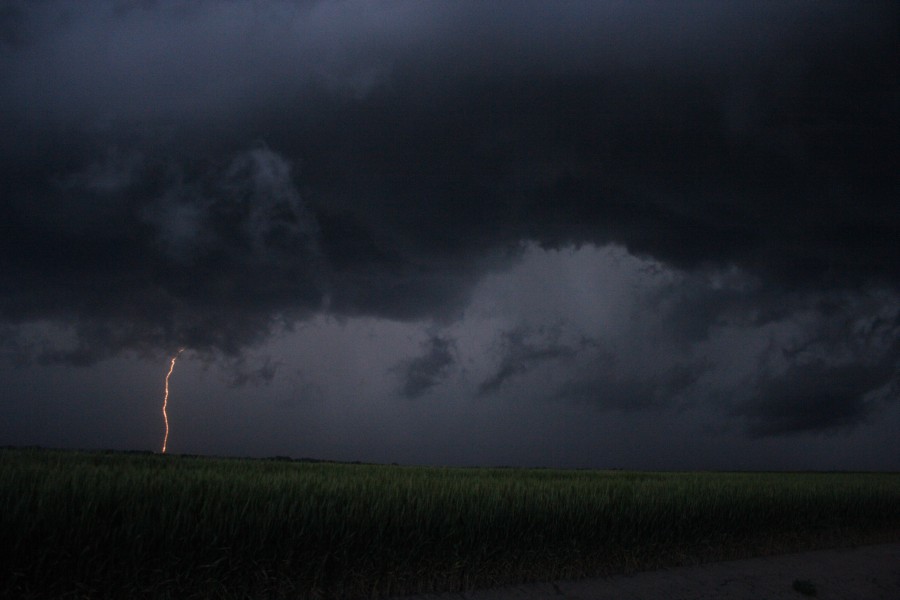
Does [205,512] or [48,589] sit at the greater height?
[205,512]

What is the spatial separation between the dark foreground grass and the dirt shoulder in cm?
28

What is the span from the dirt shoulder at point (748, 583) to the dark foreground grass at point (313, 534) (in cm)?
28

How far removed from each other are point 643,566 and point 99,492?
29.2 feet

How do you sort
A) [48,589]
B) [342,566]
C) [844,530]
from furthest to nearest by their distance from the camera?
[844,530] → [342,566] → [48,589]

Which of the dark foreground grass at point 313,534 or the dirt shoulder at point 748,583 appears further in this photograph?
the dirt shoulder at point 748,583

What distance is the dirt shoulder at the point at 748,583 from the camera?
930 centimetres

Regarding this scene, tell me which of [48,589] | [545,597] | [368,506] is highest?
[368,506]

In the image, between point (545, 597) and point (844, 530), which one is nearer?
point (545, 597)

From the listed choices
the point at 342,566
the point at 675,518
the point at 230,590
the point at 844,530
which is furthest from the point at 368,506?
the point at 844,530

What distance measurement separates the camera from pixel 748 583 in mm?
11164

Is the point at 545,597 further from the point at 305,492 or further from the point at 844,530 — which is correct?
the point at 844,530

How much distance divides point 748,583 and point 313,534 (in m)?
8.24

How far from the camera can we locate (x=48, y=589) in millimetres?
6020

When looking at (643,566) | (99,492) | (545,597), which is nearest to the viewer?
(99,492)
